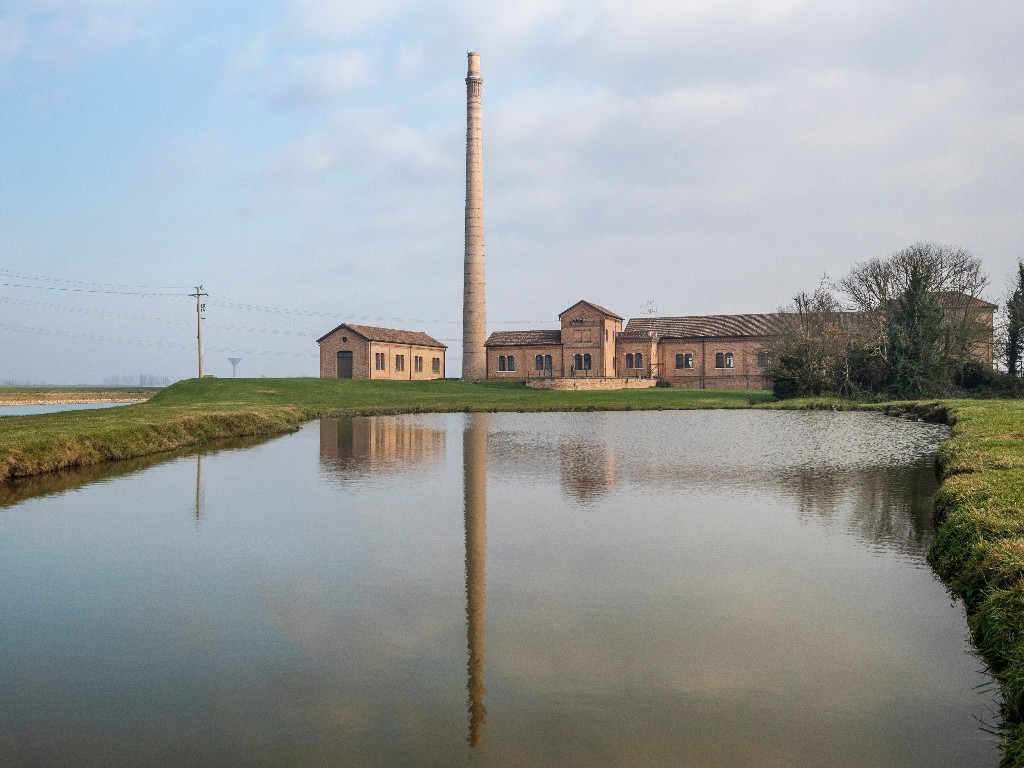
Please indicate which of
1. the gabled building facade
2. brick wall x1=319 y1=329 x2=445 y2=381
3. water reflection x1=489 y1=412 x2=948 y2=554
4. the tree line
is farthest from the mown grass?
brick wall x1=319 y1=329 x2=445 y2=381

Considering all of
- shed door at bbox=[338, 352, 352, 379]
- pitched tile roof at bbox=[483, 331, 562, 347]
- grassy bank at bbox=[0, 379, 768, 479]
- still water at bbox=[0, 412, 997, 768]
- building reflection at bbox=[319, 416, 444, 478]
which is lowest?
still water at bbox=[0, 412, 997, 768]

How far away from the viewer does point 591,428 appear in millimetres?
29766

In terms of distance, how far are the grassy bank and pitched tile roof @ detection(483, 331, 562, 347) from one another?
23.2ft

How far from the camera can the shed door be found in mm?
66250

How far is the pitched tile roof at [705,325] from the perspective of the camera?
228 ft

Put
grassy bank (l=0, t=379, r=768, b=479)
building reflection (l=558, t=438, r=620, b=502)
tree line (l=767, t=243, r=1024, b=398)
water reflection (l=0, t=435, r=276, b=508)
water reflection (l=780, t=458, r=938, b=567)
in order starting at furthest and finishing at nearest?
tree line (l=767, t=243, r=1024, b=398), grassy bank (l=0, t=379, r=768, b=479), water reflection (l=0, t=435, r=276, b=508), building reflection (l=558, t=438, r=620, b=502), water reflection (l=780, t=458, r=938, b=567)

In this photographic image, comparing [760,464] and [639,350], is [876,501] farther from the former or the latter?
[639,350]

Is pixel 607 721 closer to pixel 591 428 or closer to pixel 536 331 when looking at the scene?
pixel 591 428

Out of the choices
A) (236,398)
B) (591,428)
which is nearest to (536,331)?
(236,398)

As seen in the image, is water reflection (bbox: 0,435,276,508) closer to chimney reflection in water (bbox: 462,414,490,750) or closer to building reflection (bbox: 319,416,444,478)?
building reflection (bbox: 319,416,444,478)

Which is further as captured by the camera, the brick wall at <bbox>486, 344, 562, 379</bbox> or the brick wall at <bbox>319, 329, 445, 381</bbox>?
the brick wall at <bbox>486, 344, 562, 379</bbox>

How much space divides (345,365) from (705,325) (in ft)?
105

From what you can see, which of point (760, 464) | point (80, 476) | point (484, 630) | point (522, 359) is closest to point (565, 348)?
point (522, 359)

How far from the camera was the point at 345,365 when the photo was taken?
6650 centimetres
